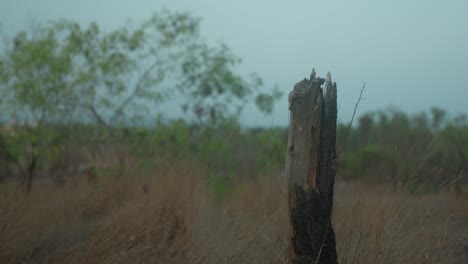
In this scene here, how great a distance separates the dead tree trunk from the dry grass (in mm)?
304

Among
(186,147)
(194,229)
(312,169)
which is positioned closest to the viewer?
(312,169)

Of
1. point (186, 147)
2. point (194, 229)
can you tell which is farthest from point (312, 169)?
point (186, 147)

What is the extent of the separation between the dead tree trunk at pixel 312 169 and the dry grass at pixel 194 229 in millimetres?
304

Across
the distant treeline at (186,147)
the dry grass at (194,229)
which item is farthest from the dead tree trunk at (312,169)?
the distant treeline at (186,147)

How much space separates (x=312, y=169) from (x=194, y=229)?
1921 mm

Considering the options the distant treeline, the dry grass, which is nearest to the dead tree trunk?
the dry grass

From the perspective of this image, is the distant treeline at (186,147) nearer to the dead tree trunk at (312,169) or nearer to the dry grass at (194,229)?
the dry grass at (194,229)

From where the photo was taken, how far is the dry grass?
3.52 metres

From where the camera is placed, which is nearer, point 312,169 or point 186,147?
point 312,169

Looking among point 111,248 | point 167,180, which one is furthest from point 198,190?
point 111,248

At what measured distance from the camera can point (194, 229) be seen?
4.52m

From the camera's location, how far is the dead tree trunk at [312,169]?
2975 mm

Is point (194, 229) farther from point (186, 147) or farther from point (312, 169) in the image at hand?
point (186, 147)

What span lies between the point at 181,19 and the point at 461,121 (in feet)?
23.0
